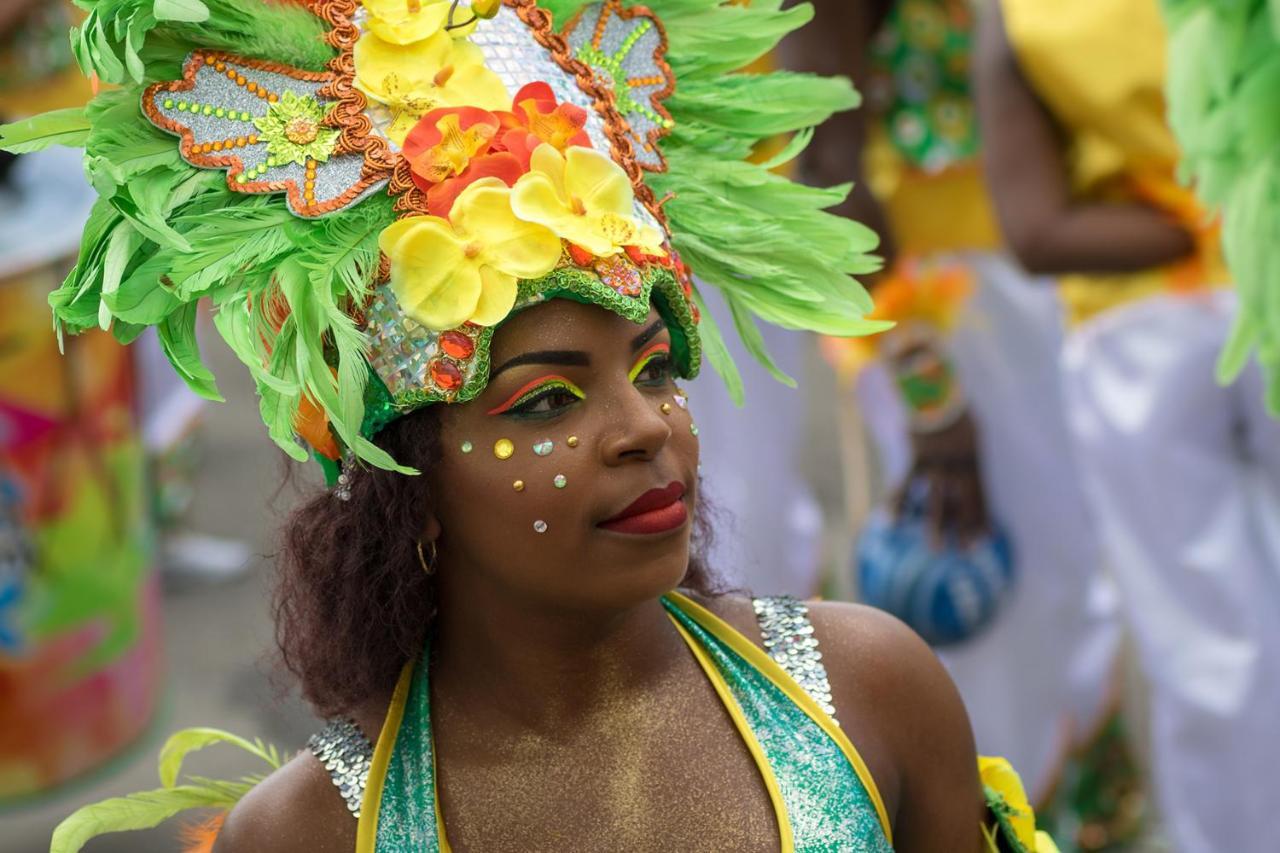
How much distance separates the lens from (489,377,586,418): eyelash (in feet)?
7.50

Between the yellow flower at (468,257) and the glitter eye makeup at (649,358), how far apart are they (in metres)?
0.17

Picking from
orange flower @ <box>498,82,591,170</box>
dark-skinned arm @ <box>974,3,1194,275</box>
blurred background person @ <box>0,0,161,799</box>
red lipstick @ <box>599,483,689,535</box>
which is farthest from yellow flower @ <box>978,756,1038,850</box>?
blurred background person @ <box>0,0,161,799</box>

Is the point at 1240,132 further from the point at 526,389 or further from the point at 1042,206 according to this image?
the point at 526,389

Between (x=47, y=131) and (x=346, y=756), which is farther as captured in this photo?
(x=346, y=756)

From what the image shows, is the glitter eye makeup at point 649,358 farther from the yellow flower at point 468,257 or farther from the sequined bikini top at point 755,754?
the sequined bikini top at point 755,754

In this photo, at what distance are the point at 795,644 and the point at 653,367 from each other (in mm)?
437

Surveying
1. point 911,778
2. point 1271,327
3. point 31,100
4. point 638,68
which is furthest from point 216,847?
point 31,100

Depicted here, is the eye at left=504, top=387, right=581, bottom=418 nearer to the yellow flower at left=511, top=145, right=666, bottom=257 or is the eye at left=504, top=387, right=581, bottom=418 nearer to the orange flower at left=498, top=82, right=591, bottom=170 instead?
the yellow flower at left=511, top=145, right=666, bottom=257

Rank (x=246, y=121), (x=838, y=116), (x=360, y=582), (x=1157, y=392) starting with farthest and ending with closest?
1. (x=838, y=116)
2. (x=1157, y=392)
3. (x=360, y=582)
4. (x=246, y=121)

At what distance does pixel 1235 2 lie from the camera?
3426 millimetres

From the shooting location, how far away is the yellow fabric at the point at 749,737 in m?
2.40

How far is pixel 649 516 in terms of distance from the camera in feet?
7.50

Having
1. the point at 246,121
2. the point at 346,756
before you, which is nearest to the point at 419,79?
the point at 246,121

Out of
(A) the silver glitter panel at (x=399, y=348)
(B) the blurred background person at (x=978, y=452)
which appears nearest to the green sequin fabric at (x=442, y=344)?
(A) the silver glitter panel at (x=399, y=348)
